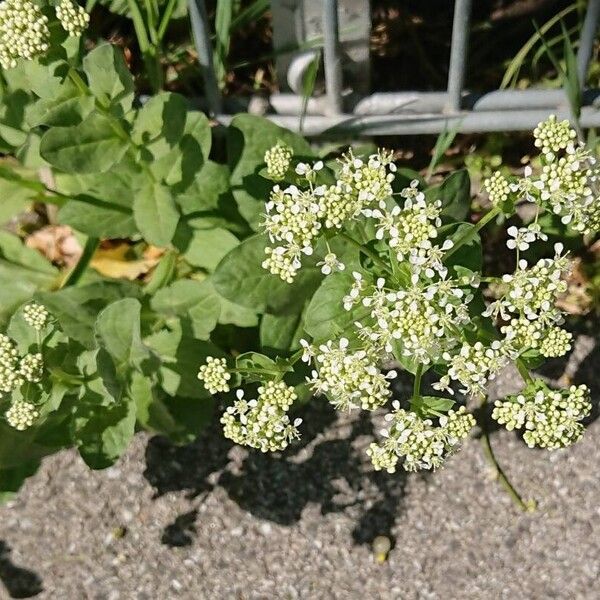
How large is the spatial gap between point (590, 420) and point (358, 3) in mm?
1399

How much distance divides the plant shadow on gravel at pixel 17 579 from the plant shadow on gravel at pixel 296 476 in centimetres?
40

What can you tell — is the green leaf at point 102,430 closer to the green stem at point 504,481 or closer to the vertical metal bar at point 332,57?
the vertical metal bar at point 332,57

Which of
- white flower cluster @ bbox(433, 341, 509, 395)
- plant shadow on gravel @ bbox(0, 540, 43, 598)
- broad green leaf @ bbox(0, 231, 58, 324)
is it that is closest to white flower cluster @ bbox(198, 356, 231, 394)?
white flower cluster @ bbox(433, 341, 509, 395)

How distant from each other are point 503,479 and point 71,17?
1.78 metres

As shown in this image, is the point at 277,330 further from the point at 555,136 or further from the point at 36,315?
the point at 555,136

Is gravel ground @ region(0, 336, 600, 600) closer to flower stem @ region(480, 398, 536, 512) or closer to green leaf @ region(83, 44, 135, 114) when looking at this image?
flower stem @ region(480, 398, 536, 512)

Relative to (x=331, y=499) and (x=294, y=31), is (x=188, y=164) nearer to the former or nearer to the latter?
(x=294, y=31)

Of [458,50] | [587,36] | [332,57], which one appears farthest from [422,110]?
[587,36]

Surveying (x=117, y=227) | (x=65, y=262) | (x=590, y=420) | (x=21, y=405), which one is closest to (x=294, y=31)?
(x=117, y=227)

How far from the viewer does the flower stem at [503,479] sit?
2.63 metres

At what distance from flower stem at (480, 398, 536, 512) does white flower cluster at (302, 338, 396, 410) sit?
102 cm

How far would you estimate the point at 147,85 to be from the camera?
8.80ft

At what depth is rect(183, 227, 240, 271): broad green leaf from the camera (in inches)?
88.7

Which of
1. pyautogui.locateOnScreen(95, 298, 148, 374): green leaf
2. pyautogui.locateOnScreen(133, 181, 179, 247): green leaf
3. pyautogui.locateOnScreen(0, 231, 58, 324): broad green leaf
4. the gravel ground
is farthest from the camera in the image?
the gravel ground
